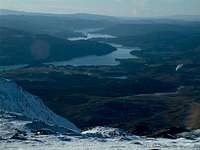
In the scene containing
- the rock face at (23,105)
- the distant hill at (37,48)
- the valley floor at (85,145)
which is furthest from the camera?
the distant hill at (37,48)

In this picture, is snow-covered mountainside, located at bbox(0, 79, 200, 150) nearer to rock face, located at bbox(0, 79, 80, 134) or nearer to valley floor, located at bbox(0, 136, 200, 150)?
valley floor, located at bbox(0, 136, 200, 150)

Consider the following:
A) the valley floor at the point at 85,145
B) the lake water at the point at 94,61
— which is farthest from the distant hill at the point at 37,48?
the valley floor at the point at 85,145

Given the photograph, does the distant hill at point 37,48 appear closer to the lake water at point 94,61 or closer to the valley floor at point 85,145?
the lake water at point 94,61

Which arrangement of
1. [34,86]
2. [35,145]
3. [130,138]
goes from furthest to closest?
1. [34,86]
2. [130,138]
3. [35,145]

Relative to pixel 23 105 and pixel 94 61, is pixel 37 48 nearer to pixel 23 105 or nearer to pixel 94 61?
pixel 94 61

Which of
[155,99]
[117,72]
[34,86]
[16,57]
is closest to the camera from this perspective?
[155,99]

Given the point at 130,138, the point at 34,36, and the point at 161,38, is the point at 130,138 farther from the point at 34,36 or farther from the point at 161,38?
the point at 161,38

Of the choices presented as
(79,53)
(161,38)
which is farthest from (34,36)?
(161,38)

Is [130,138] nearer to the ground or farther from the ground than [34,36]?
nearer to the ground

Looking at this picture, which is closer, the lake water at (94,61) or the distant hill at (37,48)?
the lake water at (94,61)
